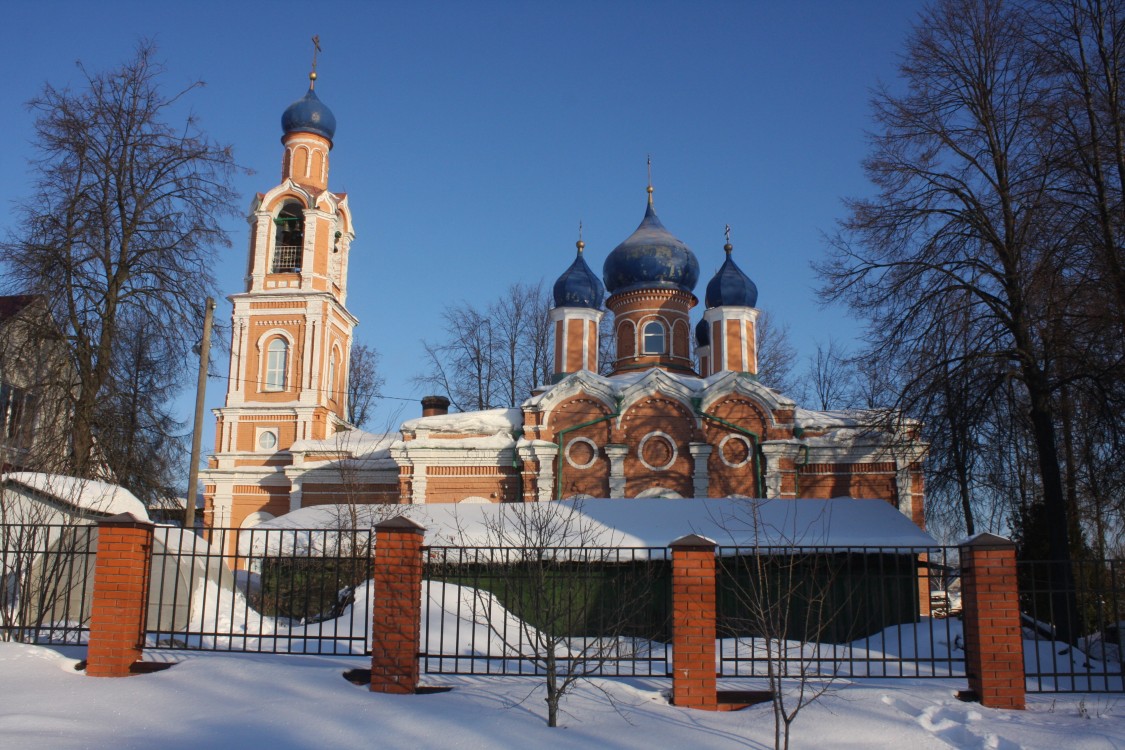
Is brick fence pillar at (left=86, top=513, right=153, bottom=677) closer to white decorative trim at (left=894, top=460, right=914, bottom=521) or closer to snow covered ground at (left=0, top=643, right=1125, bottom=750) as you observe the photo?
snow covered ground at (left=0, top=643, right=1125, bottom=750)

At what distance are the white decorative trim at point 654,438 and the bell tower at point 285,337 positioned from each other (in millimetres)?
8967

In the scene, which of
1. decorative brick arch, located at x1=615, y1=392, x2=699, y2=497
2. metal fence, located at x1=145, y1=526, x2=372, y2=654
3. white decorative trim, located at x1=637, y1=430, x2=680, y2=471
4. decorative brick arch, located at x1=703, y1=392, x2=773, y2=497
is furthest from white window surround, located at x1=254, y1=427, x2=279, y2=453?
decorative brick arch, located at x1=703, y1=392, x2=773, y2=497

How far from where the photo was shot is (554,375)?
23.7 m

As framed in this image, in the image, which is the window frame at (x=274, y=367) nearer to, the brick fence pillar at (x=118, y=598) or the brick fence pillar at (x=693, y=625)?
the brick fence pillar at (x=118, y=598)

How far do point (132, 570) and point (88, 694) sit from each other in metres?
1.12

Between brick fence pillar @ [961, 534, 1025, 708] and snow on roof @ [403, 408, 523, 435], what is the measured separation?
14.2m

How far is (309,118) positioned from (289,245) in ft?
12.4

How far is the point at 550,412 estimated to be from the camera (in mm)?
20141

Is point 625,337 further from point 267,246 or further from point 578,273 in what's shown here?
point 267,246

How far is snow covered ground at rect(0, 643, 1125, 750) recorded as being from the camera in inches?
241

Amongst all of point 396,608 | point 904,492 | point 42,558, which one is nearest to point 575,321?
point 904,492

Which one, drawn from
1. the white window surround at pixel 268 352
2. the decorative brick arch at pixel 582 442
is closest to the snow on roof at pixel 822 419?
the decorative brick arch at pixel 582 442

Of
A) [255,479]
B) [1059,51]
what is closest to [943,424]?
[1059,51]

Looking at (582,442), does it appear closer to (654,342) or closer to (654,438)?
(654,438)
